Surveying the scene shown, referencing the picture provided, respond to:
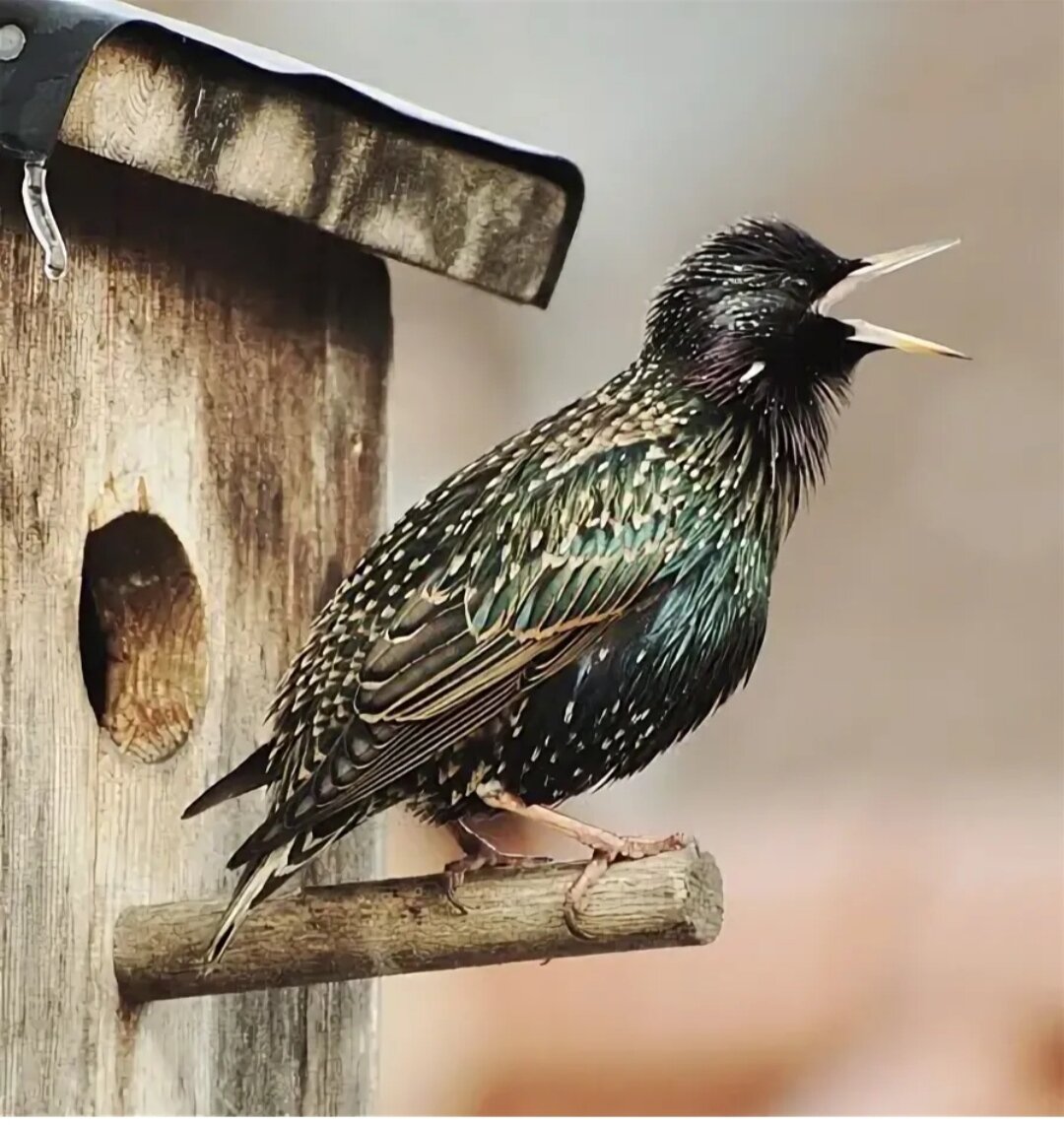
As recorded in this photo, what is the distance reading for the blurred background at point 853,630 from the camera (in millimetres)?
1115

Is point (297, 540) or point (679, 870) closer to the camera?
point (679, 870)

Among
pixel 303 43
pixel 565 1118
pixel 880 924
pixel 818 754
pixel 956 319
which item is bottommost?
pixel 565 1118

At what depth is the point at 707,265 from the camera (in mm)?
1140

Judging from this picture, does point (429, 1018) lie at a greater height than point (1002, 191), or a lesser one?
lesser

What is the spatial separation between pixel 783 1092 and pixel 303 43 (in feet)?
2.49

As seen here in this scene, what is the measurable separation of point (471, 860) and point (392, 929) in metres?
0.07

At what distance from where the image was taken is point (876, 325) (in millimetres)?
1131

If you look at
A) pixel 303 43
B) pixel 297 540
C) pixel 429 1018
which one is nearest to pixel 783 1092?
pixel 429 1018

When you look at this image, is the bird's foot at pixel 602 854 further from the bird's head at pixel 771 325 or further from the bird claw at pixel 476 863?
the bird's head at pixel 771 325

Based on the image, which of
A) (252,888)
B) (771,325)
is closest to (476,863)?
(252,888)

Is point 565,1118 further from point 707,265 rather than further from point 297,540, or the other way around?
point 707,265

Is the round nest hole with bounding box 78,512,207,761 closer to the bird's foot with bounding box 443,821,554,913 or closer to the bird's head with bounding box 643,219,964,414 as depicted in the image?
the bird's foot with bounding box 443,821,554,913

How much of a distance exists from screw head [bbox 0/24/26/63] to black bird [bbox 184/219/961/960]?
0.37 m

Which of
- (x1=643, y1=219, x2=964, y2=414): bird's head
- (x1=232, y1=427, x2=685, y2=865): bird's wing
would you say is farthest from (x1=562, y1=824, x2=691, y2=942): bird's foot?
(x1=643, y1=219, x2=964, y2=414): bird's head
